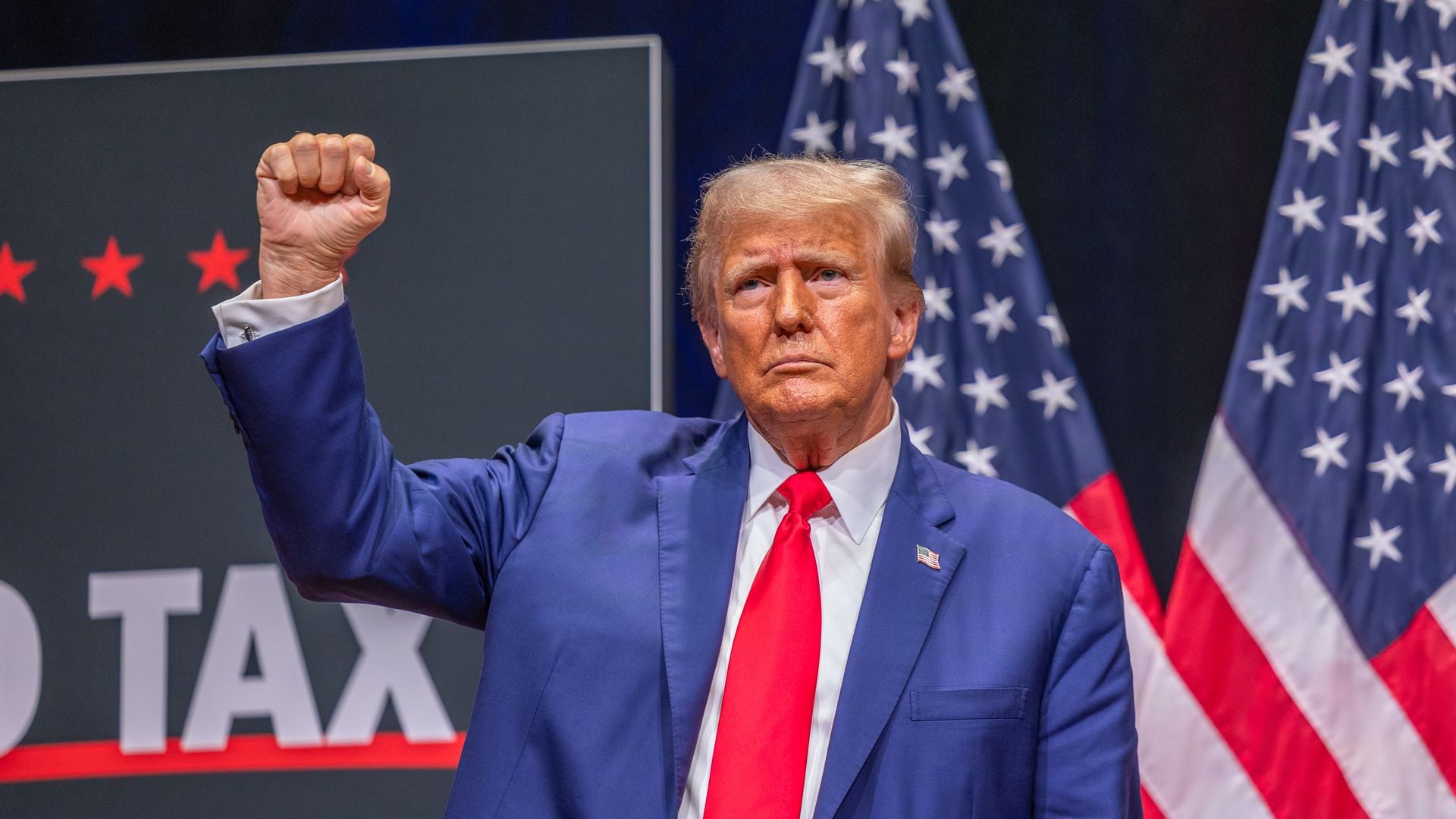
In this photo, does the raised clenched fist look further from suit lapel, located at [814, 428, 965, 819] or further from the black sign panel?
the black sign panel

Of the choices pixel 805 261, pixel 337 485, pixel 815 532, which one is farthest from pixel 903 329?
pixel 337 485

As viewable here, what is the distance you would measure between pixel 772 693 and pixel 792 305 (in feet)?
1.47

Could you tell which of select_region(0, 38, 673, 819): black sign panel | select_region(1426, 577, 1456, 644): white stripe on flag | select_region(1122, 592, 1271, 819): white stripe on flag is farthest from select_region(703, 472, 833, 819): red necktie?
select_region(1426, 577, 1456, 644): white stripe on flag

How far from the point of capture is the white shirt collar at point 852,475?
1.68 metres

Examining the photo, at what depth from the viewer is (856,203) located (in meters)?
1.72

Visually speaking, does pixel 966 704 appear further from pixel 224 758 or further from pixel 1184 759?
pixel 224 758

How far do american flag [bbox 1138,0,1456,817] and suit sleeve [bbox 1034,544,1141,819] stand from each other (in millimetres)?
1155

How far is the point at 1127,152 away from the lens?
298cm

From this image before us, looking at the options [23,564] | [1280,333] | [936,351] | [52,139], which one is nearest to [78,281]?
[52,139]

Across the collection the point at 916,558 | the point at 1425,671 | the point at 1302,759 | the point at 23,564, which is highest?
the point at 916,558

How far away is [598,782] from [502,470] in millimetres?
398

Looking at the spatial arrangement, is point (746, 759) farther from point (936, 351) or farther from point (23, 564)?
point (23, 564)

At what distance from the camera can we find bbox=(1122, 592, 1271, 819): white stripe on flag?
2.68 metres

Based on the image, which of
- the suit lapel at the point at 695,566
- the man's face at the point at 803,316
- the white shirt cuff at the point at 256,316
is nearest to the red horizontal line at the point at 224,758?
the suit lapel at the point at 695,566
